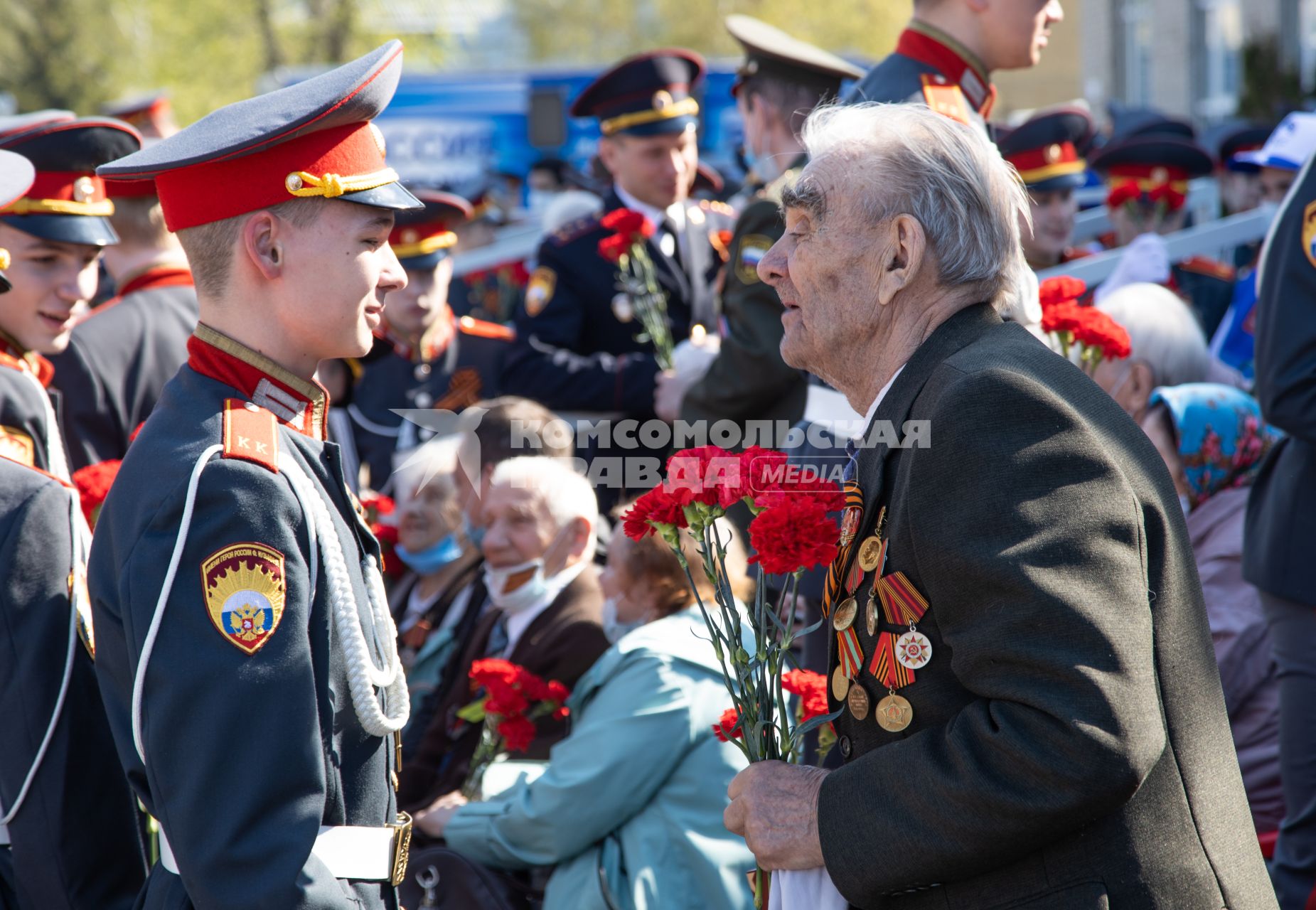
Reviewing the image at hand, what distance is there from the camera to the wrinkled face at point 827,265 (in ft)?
6.84

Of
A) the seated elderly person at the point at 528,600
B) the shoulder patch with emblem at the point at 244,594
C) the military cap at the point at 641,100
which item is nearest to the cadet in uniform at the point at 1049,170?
the military cap at the point at 641,100

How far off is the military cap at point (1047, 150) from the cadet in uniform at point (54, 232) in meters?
4.68

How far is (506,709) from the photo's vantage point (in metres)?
3.66

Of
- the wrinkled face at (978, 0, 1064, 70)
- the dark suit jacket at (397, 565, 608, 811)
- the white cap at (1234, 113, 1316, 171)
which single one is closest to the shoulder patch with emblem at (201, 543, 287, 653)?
the dark suit jacket at (397, 565, 608, 811)

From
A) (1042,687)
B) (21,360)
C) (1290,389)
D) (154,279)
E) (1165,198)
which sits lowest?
(1165,198)

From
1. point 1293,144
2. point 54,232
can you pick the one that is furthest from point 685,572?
point 1293,144

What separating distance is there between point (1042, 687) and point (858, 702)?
35 cm

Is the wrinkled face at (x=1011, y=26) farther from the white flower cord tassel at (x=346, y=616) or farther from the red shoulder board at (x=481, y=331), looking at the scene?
the red shoulder board at (x=481, y=331)

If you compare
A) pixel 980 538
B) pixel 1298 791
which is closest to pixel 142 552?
pixel 980 538

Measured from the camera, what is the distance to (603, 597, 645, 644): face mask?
12.4ft

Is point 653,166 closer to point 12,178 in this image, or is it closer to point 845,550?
point 12,178

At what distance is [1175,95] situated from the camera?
2083cm

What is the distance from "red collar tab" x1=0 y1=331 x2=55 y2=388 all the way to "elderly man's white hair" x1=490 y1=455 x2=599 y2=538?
1428 mm

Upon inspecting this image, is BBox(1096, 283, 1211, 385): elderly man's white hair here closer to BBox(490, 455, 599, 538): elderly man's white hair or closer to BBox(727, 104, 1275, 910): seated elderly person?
BBox(490, 455, 599, 538): elderly man's white hair
